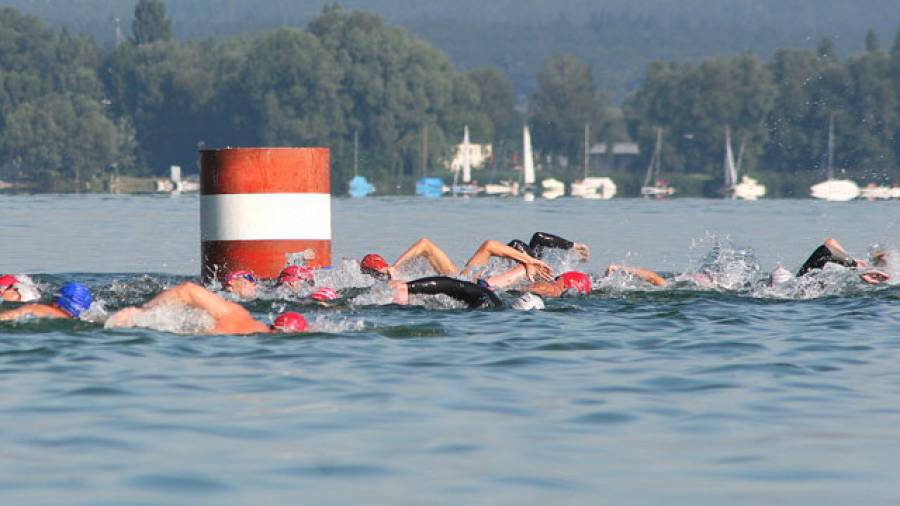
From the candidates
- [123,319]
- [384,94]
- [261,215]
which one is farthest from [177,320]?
[384,94]

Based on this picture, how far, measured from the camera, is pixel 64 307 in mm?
15094

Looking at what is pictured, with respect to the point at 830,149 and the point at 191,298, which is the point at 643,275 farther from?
the point at 830,149

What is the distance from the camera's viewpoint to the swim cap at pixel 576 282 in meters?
19.1

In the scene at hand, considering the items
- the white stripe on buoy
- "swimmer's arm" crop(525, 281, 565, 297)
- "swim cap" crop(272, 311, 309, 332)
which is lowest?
"swimmer's arm" crop(525, 281, 565, 297)

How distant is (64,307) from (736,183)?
134132mm

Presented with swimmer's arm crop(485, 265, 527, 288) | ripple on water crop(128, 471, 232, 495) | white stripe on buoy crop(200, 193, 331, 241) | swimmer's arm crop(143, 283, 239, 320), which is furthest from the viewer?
swimmer's arm crop(485, 265, 527, 288)

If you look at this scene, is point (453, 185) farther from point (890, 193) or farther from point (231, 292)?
point (231, 292)

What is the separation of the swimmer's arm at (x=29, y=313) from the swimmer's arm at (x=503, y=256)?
6.07 meters

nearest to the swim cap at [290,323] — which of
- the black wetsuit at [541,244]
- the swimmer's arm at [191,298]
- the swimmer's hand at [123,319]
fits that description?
the swimmer's arm at [191,298]

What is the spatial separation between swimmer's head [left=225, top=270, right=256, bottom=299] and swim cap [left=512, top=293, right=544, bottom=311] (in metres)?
2.65

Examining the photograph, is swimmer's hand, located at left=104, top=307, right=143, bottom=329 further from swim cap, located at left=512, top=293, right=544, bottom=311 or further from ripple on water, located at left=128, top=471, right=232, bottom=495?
ripple on water, located at left=128, top=471, right=232, bottom=495

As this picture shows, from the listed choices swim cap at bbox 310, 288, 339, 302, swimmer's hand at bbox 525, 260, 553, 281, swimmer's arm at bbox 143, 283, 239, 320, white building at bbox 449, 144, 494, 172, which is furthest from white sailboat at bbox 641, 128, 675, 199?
swimmer's arm at bbox 143, 283, 239, 320

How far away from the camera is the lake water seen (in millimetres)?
8484

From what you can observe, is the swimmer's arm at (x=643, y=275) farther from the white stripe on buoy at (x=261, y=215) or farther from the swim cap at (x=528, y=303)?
the white stripe on buoy at (x=261, y=215)
